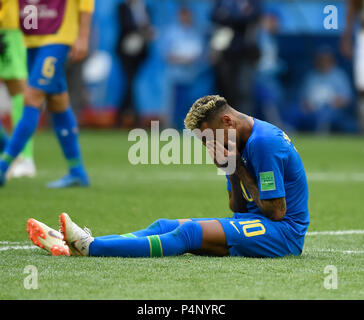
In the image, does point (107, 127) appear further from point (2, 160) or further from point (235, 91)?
point (2, 160)

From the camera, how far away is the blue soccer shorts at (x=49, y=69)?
797cm

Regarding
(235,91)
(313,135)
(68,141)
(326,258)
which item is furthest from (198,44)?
(326,258)

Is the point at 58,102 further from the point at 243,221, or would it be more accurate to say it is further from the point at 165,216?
the point at 243,221

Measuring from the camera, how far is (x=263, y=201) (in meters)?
4.74

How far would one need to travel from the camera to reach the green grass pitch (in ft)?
13.1

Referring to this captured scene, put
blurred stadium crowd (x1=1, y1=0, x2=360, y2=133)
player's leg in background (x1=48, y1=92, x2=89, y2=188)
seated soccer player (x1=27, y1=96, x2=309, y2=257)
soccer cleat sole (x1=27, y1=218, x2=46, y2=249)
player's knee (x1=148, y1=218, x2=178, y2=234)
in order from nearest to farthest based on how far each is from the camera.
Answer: seated soccer player (x1=27, y1=96, x2=309, y2=257) < soccer cleat sole (x1=27, y1=218, x2=46, y2=249) < player's knee (x1=148, y1=218, x2=178, y2=234) < player's leg in background (x1=48, y1=92, x2=89, y2=188) < blurred stadium crowd (x1=1, y1=0, x2=360, y2=133)

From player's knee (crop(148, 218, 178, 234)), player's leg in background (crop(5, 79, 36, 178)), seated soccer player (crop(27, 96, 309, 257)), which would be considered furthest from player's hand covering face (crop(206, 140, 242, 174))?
player's leg in background (crop(5, 79, 36, 178))

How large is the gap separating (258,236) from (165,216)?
2027 millimetres

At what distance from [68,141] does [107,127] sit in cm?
1075

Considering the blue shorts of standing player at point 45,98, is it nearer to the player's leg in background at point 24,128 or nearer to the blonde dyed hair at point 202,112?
the player's leg in background at point 24,128

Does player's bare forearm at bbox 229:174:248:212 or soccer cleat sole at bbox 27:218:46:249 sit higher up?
player's bare forearm at bbox 229:174:248:212

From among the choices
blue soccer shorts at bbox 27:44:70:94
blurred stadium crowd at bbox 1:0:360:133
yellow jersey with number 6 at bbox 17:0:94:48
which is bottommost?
blurred stadium crowd at bbox 1:0:360:133

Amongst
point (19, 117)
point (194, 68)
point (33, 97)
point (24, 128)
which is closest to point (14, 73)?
point (19, 117)

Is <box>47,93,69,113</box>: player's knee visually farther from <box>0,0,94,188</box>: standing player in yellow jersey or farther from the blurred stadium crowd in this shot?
the blurred stadium crowd
